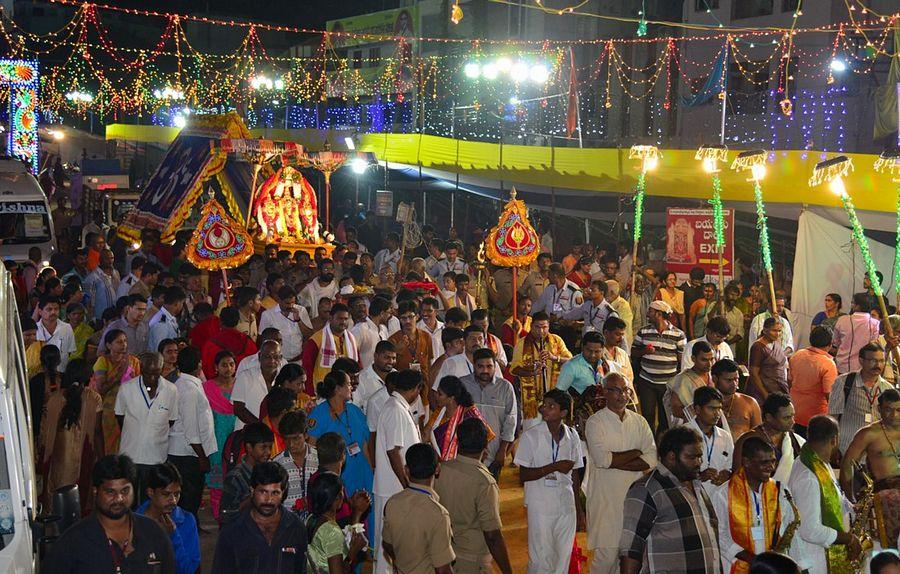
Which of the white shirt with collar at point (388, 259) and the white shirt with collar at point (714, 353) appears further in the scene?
the white shirt with collar at point (388, 259)

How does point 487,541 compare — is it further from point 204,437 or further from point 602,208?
point 602,208

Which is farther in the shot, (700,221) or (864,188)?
(700,221)

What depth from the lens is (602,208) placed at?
24.1 meters

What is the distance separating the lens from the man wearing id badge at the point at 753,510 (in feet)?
20.2

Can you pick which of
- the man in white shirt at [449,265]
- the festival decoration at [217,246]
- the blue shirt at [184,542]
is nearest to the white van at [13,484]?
the blue shirt at [184,542]

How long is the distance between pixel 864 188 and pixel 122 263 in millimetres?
12888

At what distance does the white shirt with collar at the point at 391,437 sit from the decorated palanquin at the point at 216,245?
7426 mm

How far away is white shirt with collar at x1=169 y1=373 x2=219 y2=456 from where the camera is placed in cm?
841

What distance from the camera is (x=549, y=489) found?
24.9 ft

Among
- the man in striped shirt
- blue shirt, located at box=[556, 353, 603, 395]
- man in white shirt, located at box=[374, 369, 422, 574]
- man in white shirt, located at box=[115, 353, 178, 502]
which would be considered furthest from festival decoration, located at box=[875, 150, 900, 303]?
man in white shirt, located at box=[115, 353, 178, 502]

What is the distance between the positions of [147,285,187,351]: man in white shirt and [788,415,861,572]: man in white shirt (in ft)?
21.6

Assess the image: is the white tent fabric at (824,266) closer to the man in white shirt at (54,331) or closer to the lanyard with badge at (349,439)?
the lanyard with badge at (349,439)

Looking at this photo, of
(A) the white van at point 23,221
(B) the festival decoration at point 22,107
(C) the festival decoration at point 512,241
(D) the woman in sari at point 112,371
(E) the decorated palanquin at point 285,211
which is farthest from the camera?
(B) the festival decoration at point 22,107

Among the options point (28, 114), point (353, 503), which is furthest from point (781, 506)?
point (28, 114)
